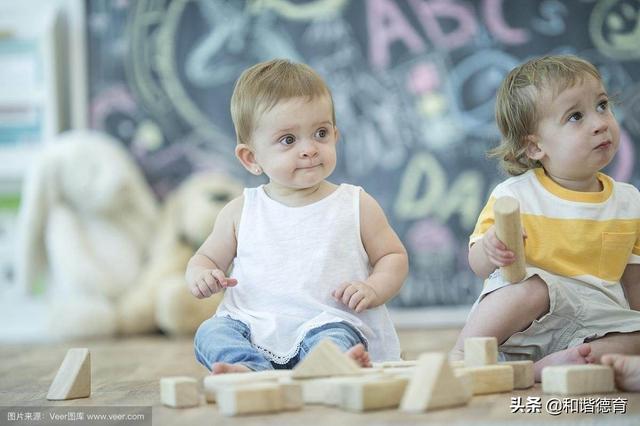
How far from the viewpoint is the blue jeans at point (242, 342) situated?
1272mm

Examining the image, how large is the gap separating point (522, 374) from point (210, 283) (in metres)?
0.45

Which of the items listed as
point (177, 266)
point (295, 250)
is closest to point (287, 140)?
point (295, 250)

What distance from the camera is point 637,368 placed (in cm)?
110

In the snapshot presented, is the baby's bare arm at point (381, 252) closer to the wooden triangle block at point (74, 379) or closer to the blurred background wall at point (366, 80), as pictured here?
the wooden triangle block at point (74, 379)

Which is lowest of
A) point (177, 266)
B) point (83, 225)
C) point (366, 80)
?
point (177, 266)

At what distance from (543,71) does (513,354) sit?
424 mm

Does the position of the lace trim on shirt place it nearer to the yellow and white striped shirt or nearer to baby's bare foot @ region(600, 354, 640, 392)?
the yellow and white striped shirt

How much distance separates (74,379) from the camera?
1.21m

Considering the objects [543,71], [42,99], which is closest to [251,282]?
[543,71]

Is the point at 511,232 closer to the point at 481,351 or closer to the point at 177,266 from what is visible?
the point at 481,351

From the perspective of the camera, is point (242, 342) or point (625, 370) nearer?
point (625, 370)

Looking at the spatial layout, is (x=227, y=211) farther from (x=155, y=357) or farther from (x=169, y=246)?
(x=169, y=246)

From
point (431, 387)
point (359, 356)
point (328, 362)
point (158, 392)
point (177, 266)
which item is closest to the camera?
point (431, 387)

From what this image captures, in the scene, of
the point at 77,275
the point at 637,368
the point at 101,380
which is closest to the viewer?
the point at 637,368
